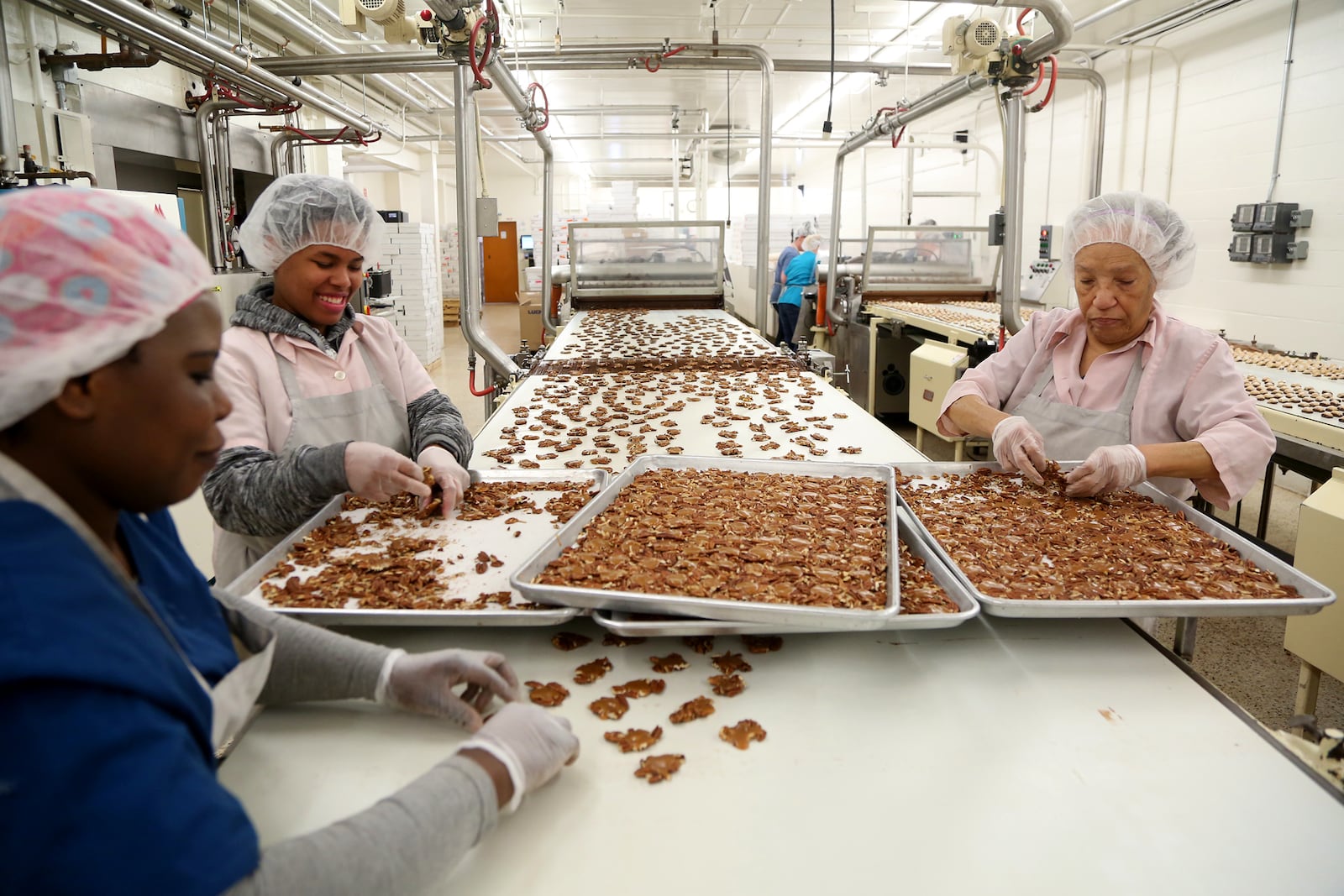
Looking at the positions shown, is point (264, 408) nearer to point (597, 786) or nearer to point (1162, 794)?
point (597, 786)

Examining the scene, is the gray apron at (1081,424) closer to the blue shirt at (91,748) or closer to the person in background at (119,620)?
the person in background at (119,620)

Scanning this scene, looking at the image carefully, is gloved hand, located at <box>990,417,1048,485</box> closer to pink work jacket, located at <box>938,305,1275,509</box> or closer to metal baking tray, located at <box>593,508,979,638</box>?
pink work jacket, located at <box>938,305,1275,509</box>

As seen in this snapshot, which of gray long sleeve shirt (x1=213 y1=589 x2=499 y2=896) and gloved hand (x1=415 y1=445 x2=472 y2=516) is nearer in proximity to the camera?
gray long sleeve shirt (x1=213 y1=589 x2=499 y2=896)

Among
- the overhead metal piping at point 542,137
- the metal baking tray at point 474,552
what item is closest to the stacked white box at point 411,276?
the overhead metal piping at point 542,137

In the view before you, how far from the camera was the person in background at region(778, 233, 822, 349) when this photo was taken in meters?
8.70

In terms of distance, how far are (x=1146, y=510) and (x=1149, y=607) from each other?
24.3 inches

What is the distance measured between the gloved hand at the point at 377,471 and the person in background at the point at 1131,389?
1.36m

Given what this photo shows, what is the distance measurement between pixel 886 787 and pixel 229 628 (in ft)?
2.56

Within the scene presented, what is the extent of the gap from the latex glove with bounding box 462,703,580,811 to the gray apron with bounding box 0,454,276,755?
0.77ft

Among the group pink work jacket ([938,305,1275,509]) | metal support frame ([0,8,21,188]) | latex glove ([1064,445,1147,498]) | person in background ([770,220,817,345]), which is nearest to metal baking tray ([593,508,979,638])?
latex glove ([1064,445,1147,498])

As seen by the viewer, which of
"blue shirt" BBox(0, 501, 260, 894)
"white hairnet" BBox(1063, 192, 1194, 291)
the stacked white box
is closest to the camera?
"blue shirt" BBox(0, 501, 260, 894)

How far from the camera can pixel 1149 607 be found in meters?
1.15

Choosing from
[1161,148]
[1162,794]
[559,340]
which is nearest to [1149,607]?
[1162,794]

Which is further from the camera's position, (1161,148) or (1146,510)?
(1161,148)
